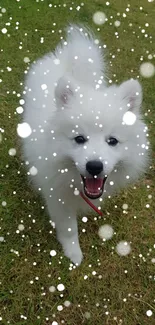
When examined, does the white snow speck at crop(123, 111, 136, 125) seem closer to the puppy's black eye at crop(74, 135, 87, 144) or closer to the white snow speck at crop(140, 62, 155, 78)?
the puppy's black eye at crop(74, 135, 87, 144)

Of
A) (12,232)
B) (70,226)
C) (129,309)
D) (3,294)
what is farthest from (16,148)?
(129,309)

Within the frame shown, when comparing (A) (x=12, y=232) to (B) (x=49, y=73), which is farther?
(A) (x=12, y=232)

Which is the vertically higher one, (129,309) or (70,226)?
(70,226)

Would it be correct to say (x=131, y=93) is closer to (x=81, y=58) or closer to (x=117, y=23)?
(x=81, y=58)

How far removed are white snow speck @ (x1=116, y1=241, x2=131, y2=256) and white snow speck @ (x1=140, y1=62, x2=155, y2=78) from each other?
2199 millimetres

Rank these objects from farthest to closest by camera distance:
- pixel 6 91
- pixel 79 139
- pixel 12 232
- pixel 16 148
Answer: pixel 6 91 → pixel 16 148 → pixel 12 232 → pixel 79 139

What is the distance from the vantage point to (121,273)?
261cm

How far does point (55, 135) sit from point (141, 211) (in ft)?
3.97

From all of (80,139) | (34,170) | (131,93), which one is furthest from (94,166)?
(34,170)

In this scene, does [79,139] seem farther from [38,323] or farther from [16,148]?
[16,148]

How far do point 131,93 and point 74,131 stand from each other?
1.19ft

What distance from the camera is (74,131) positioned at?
195 cm

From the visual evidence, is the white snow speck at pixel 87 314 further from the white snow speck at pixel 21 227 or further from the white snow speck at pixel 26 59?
the white snow speck at pixel 26 59

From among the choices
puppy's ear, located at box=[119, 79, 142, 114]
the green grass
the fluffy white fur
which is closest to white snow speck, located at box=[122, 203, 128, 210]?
the green grass
